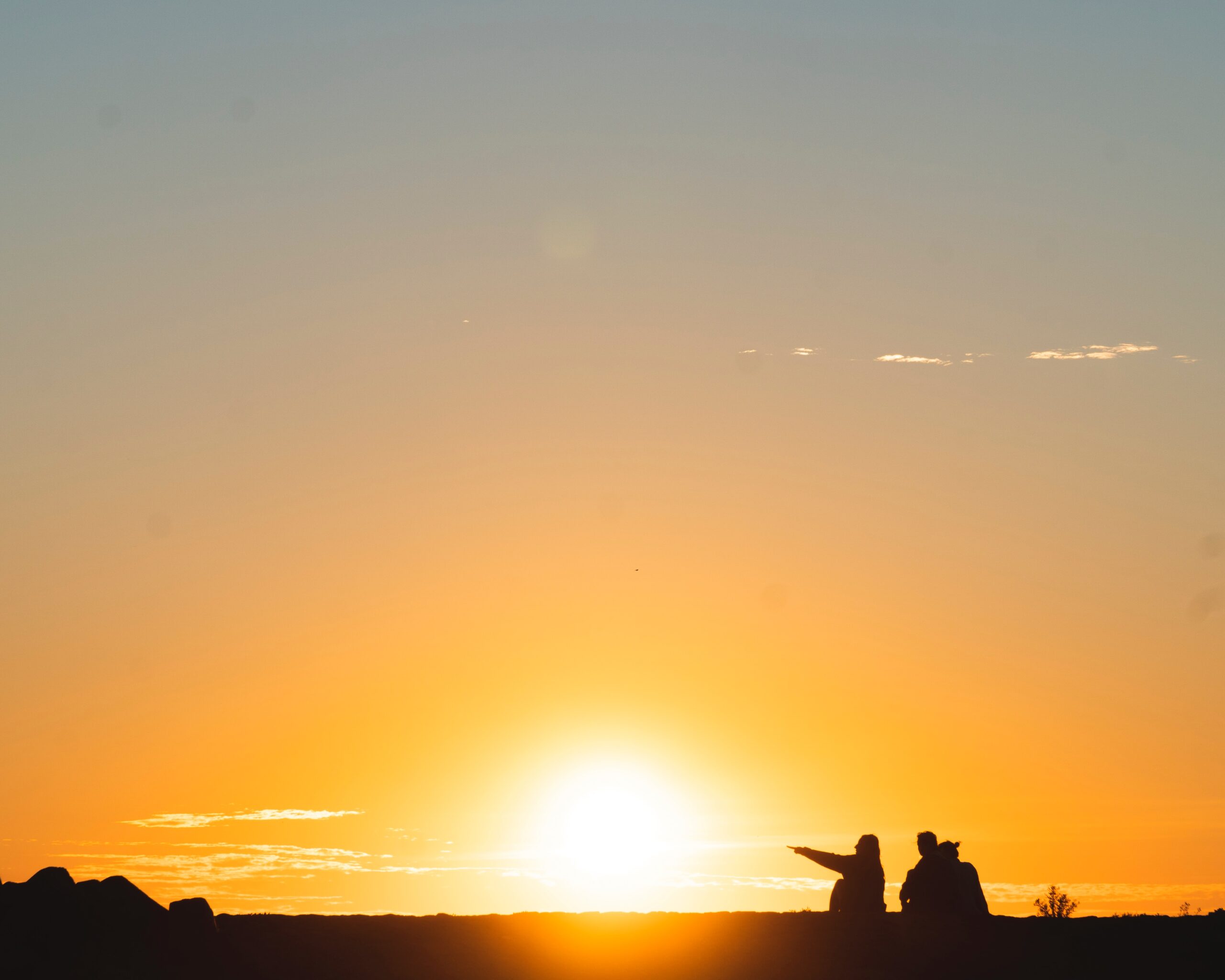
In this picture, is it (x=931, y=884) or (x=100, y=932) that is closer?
(x=100, y=932)

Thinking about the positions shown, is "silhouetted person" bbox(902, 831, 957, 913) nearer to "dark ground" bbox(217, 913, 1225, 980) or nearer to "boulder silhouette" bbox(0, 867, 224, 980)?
"dark ground" bbox(217, 913, 1225, 980)

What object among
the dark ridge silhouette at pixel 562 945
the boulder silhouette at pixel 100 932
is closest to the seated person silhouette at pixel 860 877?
Result: the dark ridge silhouette at pixel 562 945

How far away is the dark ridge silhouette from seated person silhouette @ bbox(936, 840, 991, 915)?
0.27 metres

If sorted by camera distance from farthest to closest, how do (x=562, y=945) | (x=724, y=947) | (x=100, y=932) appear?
(x=562, y=945) → (x=724, y=947) → (x=100, y=932)

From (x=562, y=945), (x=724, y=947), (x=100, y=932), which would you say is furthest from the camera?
(x=562, y=945)

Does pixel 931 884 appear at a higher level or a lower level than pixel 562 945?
higher

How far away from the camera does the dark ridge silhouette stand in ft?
86.5

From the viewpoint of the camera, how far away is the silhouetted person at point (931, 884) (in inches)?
1145

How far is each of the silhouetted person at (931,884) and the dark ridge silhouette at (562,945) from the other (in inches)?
9.7

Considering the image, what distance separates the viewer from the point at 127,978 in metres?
25.9

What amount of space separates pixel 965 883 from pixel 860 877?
1.97 meters

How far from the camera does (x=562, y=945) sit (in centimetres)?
2934

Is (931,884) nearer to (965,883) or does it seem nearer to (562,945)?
(965,883)

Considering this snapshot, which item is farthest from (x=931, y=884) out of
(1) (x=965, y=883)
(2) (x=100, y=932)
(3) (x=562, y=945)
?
(2) (x=100, y=932)
